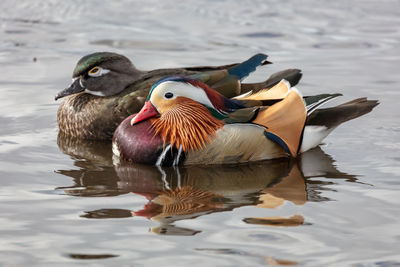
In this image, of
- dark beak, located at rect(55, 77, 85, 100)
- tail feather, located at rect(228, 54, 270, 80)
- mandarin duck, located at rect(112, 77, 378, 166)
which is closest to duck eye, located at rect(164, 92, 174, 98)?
mandarin duck, located at rect(112, 77, 378, 166)

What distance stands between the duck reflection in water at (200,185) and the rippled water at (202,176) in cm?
2

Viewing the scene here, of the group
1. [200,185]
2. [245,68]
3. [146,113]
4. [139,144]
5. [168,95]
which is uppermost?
[245,68]

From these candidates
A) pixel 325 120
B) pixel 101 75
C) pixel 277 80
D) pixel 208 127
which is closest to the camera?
pixel 208 127

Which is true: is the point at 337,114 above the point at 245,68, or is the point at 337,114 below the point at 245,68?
below

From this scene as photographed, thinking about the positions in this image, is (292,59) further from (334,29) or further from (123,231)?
(123,231)

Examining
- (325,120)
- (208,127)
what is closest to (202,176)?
(208,127)

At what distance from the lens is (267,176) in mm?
6914

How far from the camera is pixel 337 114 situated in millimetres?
7535

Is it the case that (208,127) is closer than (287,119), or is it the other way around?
(208,127)

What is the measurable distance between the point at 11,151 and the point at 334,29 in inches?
238

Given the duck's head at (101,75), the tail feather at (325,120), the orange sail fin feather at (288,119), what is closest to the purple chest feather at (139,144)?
the orange sail fin feather at (288,119)

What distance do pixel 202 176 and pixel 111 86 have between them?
1.89 meters

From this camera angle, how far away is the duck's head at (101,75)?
326 inches

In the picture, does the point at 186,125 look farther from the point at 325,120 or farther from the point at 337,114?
the point at 337,114
